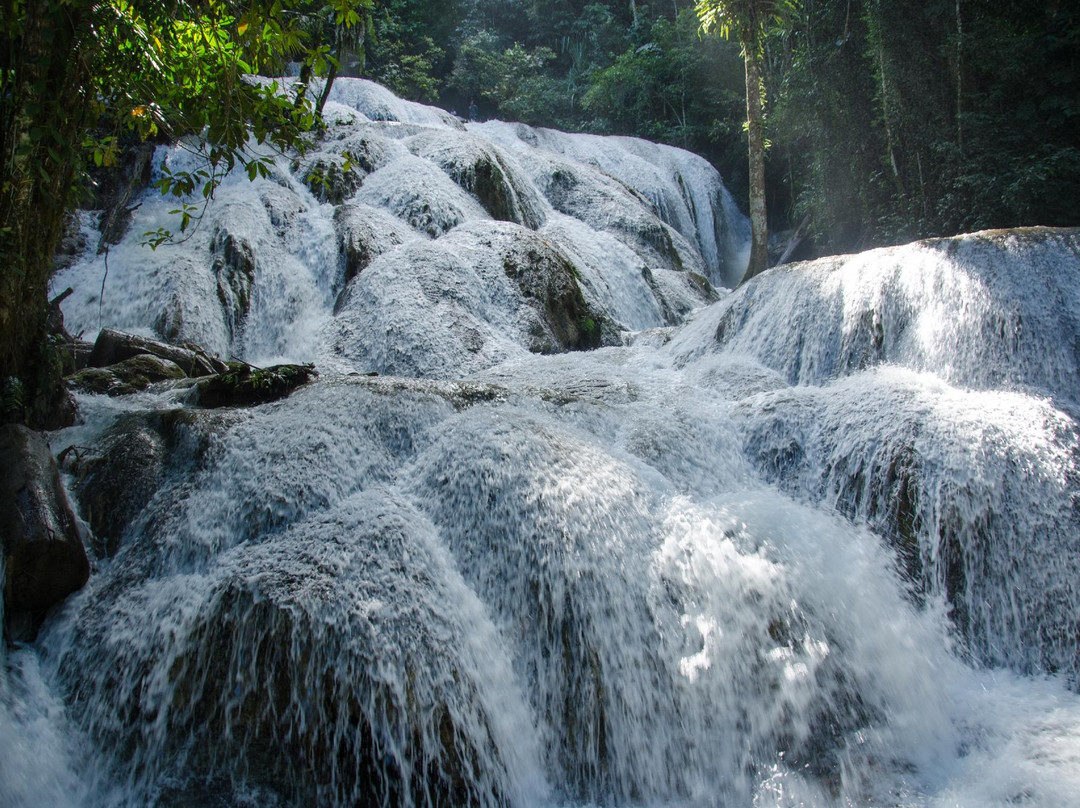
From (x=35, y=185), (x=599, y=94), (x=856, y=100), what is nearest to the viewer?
(x=35, y=185)

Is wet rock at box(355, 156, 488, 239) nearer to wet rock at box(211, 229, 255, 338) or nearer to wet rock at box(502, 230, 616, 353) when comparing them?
wet rock at box(502, 230, 616, 353)

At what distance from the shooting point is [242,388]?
539 cm

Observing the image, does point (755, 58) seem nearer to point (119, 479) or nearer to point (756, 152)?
point (756, 152)

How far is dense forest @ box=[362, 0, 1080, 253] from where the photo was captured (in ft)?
32.7

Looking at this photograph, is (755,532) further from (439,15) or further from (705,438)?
(439,15)

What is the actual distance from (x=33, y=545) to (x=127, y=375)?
2793 mm

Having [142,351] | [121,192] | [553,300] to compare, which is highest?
[121,192]

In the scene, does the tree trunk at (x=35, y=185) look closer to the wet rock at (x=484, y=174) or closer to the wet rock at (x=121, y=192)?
the wet rock at (x=121, y=192)

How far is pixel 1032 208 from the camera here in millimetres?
Answer: 9531

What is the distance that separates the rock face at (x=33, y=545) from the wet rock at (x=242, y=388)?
1619 mm

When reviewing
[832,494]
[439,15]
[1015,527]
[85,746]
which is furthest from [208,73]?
[439,15]

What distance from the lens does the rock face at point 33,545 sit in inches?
135

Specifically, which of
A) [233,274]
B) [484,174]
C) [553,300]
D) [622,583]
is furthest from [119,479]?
[484,174]

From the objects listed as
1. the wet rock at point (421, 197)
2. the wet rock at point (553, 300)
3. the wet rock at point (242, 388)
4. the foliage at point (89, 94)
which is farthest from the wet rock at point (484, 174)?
the foliage at point (89, 94)
